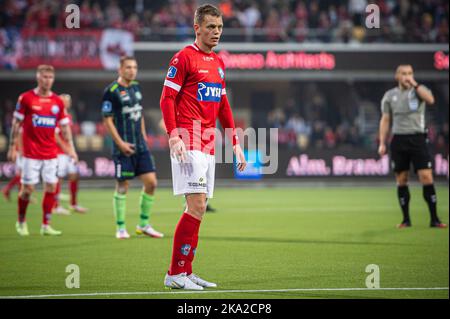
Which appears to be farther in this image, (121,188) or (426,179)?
(426,179)

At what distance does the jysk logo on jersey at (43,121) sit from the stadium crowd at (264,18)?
640 inches

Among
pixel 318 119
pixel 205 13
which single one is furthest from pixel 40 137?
pixel 318 119

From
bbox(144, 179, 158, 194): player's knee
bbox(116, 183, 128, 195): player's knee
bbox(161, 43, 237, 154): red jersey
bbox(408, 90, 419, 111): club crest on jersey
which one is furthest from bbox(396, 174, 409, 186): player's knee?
bbox(161, 43, 237, 154): red jersey

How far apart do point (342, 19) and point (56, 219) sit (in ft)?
63.3

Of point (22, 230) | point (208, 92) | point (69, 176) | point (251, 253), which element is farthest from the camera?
point (69, 176)

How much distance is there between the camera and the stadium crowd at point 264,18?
93.8ft

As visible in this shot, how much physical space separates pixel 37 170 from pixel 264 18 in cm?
2086

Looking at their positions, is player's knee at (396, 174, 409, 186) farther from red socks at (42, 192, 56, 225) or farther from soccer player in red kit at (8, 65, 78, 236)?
red socks at (42, 192, 56, 225)

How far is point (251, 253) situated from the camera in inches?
392

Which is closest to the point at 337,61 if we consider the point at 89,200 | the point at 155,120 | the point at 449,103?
the point at 449,103

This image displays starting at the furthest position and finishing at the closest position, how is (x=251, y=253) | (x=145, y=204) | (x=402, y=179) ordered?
(x=402, y=179), (x=145, y=204), (x=251, y=253)

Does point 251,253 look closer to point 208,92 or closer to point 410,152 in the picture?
point 208,92

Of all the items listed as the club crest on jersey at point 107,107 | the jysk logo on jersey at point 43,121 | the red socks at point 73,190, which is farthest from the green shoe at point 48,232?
the red socks at point 73,190

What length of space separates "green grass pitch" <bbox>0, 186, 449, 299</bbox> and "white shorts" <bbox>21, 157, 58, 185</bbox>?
876mm
